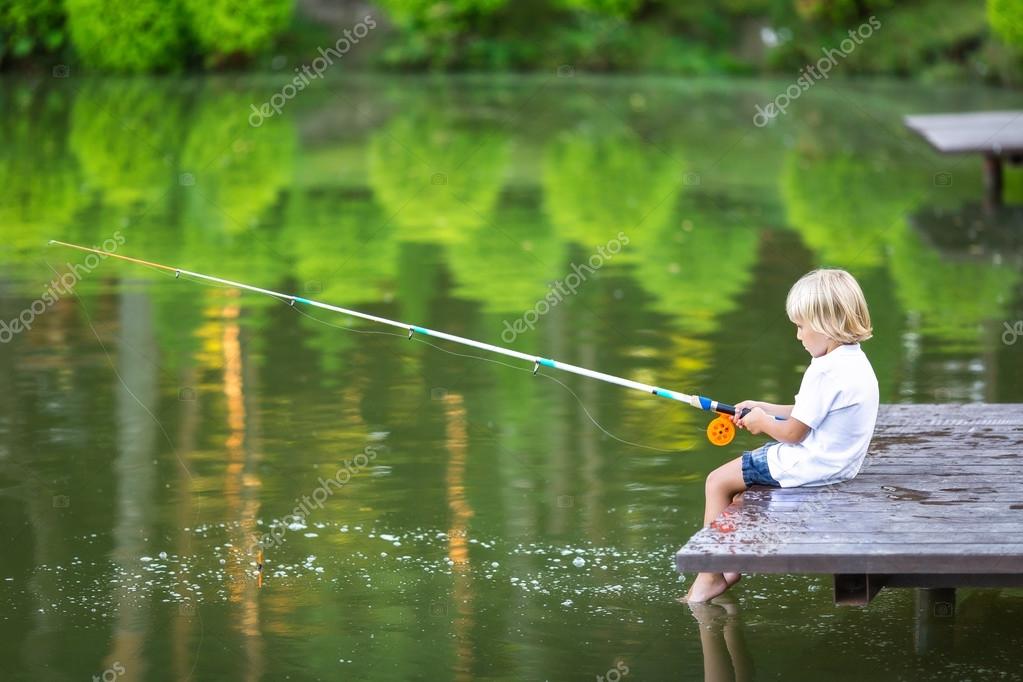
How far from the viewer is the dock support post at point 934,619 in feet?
16.1

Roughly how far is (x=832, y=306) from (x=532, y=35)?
24.8 meters

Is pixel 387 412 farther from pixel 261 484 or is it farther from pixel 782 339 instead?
pixel 782 339

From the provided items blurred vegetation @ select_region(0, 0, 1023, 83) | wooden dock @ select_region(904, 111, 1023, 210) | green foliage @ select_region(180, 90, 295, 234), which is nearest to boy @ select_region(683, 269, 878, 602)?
green foliage @ select_region(180, 90, 295, 234)

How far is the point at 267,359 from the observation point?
874 cm

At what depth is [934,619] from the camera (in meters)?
5.06

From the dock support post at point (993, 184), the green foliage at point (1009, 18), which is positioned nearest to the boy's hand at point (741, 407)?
the dock support post at point (993, 184)

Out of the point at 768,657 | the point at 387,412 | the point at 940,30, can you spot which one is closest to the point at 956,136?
the point at 387,412

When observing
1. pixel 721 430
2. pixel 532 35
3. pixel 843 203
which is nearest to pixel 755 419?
pixel 721 430

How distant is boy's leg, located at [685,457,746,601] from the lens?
5.16 meters

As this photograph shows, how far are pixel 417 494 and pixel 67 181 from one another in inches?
381

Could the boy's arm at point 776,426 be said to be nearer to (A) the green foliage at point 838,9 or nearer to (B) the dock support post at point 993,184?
(B) the dock support post at point 993,184

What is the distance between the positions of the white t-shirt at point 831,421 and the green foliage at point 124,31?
22.6 meters

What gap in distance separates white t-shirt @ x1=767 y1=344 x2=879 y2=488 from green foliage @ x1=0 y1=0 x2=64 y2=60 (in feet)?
78.0

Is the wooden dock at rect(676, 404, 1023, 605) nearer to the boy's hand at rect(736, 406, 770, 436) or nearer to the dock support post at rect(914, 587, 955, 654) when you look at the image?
the dock support post at rect(914, 587, 955, 654)
